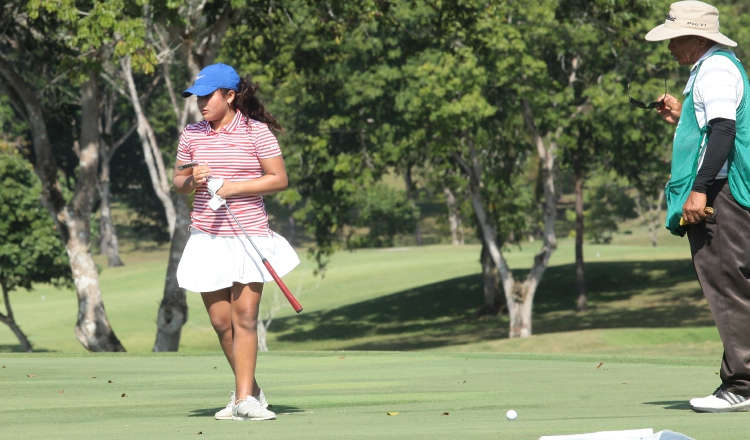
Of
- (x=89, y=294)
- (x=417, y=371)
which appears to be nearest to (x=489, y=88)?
(x=89, y=294)

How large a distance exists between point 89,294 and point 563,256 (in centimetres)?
3880

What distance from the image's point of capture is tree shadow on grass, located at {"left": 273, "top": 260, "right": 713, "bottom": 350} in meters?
33.6

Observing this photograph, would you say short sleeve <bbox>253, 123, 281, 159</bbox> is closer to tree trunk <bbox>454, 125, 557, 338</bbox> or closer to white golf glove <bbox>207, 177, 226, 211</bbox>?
white golf glove <bbox>207, 177, 226, 211</bbox>

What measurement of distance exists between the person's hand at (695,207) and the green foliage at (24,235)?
26.3 metres

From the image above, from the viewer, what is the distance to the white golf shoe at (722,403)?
569cm

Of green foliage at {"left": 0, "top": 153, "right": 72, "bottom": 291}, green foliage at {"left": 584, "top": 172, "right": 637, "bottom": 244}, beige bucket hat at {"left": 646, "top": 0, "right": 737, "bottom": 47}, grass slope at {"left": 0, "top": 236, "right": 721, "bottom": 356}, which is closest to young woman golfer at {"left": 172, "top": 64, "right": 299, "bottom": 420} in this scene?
beige bucket hat at {"left": 646, "top": 0, "right": 737, "bottom": 47}

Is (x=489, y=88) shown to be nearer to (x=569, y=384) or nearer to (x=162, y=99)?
(x=569, y=384)

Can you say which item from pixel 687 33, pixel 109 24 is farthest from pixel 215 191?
pixel 109 24

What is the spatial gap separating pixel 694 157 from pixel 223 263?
2.63 metres

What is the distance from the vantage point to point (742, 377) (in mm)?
5809

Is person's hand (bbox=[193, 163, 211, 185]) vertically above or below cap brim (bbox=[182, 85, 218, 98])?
below

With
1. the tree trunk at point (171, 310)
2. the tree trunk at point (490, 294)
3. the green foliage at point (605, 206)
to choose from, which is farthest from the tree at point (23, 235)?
the green foliage at point (605, 206)

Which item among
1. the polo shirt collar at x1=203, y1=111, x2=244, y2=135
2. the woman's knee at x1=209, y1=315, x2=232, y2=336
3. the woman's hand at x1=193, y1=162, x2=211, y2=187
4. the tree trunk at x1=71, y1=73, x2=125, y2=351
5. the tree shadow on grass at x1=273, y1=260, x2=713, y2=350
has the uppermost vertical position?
the polo shirt collar at x1=203, y1=111, x2=244, y2=135

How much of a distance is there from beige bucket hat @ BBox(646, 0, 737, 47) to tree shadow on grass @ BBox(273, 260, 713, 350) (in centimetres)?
2573
